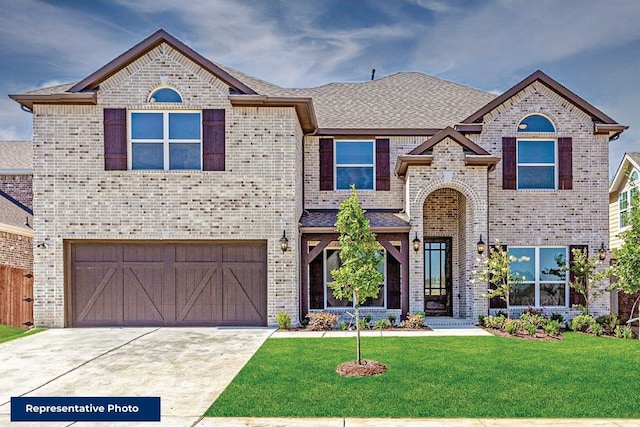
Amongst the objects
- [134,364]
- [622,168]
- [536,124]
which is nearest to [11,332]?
[134,364]

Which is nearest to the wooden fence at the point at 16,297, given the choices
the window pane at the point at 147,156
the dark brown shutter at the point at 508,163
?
the window pane at the point at 147,156

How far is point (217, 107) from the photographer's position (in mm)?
13039

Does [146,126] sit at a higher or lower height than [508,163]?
higher

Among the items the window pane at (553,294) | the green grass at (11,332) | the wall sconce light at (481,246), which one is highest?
the wall sconce light at (481,246)

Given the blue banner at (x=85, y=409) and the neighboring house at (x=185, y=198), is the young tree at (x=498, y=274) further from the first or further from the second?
the blue banner at (x=85, y=409)

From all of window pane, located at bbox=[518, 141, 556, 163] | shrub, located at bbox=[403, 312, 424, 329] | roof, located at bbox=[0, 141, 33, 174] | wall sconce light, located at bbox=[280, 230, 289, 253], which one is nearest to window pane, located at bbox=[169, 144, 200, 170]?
wall sconce light, located at bbox=[280, 230, 289, 253]

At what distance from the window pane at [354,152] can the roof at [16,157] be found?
1111cm

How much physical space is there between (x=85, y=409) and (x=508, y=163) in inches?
486

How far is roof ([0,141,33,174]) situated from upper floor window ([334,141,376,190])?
11088 millimetres

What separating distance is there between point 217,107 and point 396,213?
5.86 meters

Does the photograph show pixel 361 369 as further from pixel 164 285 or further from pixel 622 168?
pixel 622 168

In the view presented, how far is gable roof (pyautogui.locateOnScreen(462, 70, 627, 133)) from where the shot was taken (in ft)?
46.9

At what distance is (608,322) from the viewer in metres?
13.0

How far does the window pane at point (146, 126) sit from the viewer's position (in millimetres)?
13039
